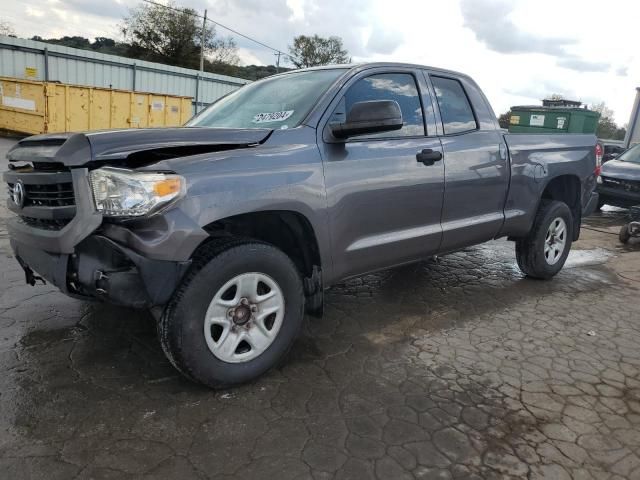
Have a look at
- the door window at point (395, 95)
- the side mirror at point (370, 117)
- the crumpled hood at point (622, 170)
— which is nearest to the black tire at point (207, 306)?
the side mirror at point (370, 117)

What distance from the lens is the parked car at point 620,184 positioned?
380 inches

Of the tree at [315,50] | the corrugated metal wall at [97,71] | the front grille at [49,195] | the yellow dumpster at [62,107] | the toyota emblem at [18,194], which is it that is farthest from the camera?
the tree at [315,50]

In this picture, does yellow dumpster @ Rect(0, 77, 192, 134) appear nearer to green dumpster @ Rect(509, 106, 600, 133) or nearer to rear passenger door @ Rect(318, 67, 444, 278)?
green dumpster @ Rect(509, 106, 600, 133)

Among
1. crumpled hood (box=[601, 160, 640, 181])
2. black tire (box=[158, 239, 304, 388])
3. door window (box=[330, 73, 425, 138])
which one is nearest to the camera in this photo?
black tire (box=[158, 239, 304, 388])

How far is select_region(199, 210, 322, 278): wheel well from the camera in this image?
2912mm

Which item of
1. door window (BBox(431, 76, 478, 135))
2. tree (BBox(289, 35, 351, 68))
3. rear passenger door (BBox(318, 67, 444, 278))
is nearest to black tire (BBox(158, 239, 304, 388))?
rear passenger door (BBox(318, 67, 444, 278))

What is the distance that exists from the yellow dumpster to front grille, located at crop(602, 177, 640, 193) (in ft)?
44.0

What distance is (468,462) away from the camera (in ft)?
7.54

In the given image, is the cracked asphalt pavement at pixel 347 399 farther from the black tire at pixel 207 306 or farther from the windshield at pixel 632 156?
the windshield at pixel 632 156

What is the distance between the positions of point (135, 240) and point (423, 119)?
2340mm

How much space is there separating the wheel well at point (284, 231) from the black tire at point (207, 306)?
21 centimetres

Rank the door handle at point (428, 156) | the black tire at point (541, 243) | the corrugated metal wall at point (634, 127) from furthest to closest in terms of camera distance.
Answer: the corrugated metal wall at point (634, 127), the black tire at point (541, 243), the door handle at point (428, 156)

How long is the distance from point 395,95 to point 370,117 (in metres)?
0.87

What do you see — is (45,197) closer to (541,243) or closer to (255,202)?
(255,202)
